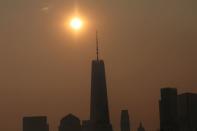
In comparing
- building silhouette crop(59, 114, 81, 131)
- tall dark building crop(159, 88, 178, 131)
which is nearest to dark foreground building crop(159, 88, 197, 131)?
tall dark building crop(159, 88, 178, 131)

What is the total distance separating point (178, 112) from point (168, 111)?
4.54 m

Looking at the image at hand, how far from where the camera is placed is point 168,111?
92.9 m

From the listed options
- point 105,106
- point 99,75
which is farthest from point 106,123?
point 99,75

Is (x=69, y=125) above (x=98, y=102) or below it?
below

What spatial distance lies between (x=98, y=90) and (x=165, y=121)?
17792 millimetres

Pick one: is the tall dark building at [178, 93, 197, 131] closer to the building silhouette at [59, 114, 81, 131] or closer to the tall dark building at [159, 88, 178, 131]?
the tall dark building at [159, 88, 178, 131]

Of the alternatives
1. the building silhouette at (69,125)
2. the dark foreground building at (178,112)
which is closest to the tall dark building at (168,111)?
the dark foreground building at (178,112)

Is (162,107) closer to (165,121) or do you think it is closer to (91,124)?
(165,121)

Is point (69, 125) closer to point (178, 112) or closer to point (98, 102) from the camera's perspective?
point (98, 102)

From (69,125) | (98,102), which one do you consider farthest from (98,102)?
(69,125)

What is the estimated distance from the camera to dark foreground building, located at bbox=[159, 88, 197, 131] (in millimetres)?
89119

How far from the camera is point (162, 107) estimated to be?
89875 mm

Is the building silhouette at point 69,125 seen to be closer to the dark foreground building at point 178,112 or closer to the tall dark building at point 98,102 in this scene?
the tall dark building at point 98,102

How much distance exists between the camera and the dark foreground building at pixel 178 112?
8912 centimetres
